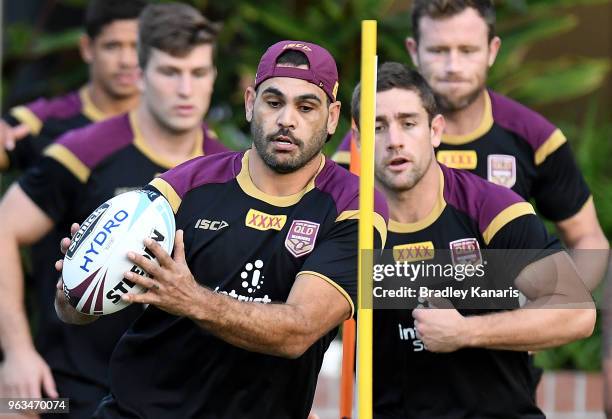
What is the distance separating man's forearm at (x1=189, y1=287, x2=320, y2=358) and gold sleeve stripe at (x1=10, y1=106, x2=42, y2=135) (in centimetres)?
383

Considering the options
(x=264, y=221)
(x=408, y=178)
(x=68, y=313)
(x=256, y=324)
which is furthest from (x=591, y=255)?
(x=68, y=313)

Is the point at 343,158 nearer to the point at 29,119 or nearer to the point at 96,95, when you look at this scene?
the point at 96,95

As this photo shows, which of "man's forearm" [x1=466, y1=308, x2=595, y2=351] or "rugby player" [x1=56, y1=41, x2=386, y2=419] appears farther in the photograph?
"man's forearm" [x1=466, y1=308, x2=595, y2=351]

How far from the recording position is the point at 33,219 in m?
6.87

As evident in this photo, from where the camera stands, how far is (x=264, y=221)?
532cm

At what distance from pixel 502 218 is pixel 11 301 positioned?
249 centimetres

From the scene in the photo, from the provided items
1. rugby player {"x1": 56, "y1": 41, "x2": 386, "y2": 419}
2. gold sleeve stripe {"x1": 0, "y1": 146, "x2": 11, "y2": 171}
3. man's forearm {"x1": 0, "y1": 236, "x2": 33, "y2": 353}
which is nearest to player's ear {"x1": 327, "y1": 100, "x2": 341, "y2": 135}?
rugby player {"x1": 56, "y1": 41, "x2": 386, "y2": 419}

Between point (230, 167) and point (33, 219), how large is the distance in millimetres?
1749

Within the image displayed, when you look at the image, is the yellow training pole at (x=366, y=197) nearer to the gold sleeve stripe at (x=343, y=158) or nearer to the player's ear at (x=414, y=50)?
the gold sleeve stripe at (x=343, y=158)

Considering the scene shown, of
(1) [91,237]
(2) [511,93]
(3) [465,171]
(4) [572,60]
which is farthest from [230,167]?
(4) [572,60]

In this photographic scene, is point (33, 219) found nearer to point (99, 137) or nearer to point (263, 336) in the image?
point (99, 137)

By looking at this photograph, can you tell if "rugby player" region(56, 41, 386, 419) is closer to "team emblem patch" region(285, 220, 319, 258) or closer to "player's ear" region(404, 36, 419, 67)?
"team emblem patch" region(285, 220, 319, 258)

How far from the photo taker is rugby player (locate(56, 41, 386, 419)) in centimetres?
522

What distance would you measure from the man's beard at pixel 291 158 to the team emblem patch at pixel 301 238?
0.22m
